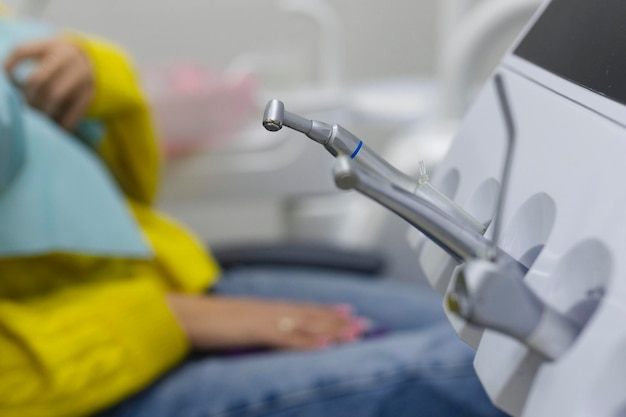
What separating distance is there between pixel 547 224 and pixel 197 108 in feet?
3.65

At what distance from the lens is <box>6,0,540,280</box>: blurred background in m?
1.23

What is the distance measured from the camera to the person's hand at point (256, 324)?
0.84 metres

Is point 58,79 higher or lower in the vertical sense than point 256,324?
higher

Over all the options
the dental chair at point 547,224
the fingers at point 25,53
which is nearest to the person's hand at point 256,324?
the fingers at point 25,53

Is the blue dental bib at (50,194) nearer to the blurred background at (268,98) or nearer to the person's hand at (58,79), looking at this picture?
the person's hand at (58,79)

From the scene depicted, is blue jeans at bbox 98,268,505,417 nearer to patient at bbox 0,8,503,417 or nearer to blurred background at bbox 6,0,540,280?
patient at bbox 0,8,503,417

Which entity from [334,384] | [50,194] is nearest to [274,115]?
[334,384]

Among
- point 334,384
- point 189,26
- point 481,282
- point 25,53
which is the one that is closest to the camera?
point 481,282

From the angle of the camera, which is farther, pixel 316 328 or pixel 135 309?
pixel 316 328

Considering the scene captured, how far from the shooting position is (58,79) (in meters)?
0.83

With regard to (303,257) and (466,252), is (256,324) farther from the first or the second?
(466,252)

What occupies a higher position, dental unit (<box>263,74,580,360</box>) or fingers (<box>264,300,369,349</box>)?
dental unit (<box>263,74,580,360</box>)

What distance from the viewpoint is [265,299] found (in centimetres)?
99

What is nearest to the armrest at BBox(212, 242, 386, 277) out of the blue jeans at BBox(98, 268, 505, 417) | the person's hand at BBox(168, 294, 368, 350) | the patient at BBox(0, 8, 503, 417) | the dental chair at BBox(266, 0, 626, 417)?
the patient at BBox(0, 8, 503, 417)
